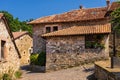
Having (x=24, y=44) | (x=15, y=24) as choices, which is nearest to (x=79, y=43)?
(x=24, y=44)

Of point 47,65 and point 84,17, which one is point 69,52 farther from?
point 84,17

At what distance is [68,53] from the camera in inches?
1049

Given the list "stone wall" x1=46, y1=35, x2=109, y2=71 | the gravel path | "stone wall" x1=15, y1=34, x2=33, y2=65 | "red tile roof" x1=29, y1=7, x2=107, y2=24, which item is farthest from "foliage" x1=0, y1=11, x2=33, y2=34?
the gravel path

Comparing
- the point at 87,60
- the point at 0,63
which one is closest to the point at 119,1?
the point at 0,63

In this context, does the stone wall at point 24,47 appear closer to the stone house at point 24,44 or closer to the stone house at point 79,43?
the stone house at point 24,44

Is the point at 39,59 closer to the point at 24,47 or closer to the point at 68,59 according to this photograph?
the point at 68,59

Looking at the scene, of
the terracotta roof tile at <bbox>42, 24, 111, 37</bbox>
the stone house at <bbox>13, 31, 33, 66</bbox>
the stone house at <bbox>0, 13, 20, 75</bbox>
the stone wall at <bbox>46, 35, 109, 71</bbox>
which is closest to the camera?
the stone house at <bbox>0, 13, 20, 75</bbox>

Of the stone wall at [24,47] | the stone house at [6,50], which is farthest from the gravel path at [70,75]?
the stone wall at [24,47]

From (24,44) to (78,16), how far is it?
1220 cm

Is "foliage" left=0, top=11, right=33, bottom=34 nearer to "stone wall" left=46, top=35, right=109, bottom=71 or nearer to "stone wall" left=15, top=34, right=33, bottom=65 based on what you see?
"stone wall" left=15, top=34, right=33, bottom=65

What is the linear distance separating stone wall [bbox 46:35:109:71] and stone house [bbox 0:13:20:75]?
6.03m

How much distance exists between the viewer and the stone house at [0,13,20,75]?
19.2 metres

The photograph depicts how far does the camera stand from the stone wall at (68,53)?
84.3ft

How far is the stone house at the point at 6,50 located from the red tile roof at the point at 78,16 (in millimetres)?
11148
